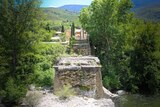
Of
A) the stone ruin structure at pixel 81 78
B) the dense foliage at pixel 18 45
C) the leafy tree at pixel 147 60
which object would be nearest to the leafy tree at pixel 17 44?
the dense foliage at pixel 18 45

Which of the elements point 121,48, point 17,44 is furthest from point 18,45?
point 121,48

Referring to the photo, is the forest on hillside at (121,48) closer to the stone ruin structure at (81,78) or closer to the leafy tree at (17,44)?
the leafy tree at (17,44)

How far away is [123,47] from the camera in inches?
1854

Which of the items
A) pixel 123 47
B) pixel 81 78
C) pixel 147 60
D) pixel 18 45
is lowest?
pixel 147 60

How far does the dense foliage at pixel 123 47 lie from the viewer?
1821 inches

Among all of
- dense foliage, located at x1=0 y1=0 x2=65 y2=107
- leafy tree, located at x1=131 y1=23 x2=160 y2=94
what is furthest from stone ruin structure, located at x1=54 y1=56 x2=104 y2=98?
leafy tree, located at x1=131 y1=23 x2=160 y2=94

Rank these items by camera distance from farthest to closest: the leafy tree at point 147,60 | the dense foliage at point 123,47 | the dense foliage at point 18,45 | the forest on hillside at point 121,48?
the dense foliage at point 123,47 → the leafy tree at point 147,60 → the forest on hillside at point 121,48 → the dense foliage at point 18,45

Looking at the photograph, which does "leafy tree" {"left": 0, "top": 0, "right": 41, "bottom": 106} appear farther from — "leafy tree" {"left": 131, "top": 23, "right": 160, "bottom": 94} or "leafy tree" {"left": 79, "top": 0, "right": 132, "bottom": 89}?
"leafy tree" {"left": 131, "top": 23, "right": 160, "bottom": 94}

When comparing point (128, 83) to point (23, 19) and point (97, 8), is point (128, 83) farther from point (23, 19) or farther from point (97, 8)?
point (23, 19)

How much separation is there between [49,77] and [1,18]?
442 inches

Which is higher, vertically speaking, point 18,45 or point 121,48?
point 18,45

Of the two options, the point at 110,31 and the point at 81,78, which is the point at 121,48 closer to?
the point at 110,31

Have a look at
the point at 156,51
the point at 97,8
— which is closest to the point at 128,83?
the point at 156,51

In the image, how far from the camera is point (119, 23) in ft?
160
